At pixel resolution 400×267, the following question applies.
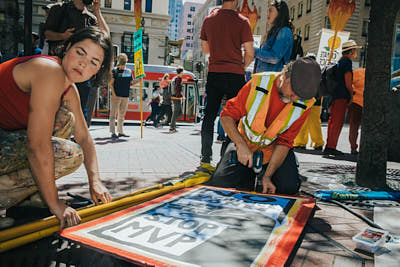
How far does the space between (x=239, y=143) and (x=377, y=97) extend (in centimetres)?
199

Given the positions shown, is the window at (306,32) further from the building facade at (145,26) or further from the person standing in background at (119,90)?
the person standing in background at (119,90)

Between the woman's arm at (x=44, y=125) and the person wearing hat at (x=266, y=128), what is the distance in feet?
5.21

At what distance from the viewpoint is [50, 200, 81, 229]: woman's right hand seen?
1938 millimetres

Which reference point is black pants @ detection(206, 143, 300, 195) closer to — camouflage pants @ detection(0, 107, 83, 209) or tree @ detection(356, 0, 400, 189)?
tree @ detection(356, 0, 400, 189)

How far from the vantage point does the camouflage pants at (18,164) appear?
2.13m

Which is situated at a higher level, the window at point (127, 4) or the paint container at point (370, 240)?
the window at point (127, 4)

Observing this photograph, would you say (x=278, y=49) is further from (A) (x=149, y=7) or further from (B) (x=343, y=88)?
(A) (x=149, y=7)

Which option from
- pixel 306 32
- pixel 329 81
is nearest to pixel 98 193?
pixel 329 81

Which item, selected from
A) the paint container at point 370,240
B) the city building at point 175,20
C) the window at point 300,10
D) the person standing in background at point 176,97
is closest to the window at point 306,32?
the window at point 300,10

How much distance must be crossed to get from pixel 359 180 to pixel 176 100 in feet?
26.1

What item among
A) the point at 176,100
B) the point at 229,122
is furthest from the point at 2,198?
the point at 176,100

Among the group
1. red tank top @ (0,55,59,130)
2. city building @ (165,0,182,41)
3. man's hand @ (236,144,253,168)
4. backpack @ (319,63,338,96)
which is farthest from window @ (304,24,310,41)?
city building @ (165,0,182,41)

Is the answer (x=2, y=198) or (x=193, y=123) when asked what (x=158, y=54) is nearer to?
(x=193, y=123)

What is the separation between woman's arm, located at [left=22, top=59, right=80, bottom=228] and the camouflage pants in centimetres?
31
